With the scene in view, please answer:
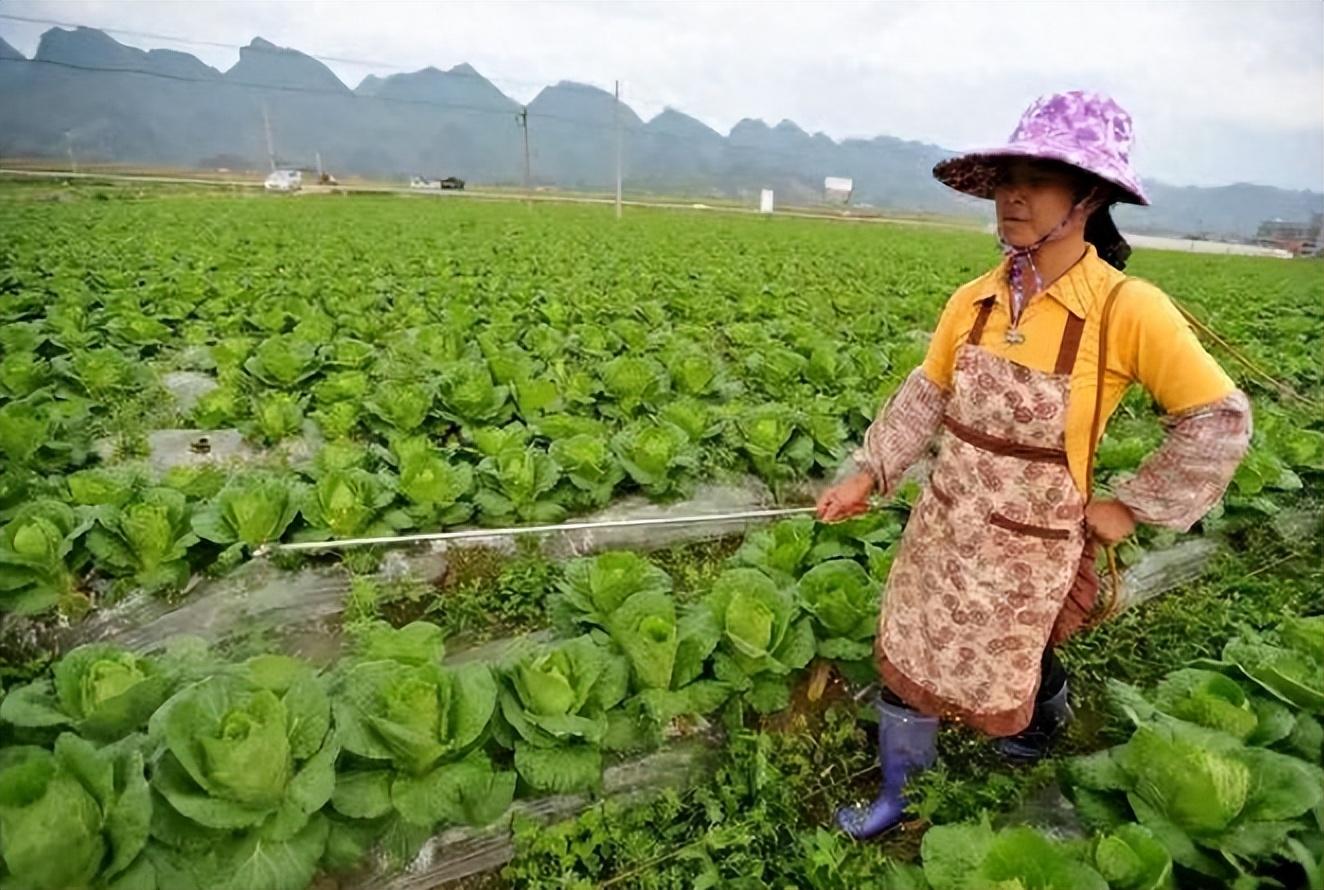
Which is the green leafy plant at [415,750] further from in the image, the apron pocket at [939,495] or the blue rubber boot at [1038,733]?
the blue rubber boot at [1038,733]

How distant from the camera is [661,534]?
3.47m

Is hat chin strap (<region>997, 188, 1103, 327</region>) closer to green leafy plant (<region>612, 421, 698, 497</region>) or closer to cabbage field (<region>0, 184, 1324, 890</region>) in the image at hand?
cabbage field (<region>0, 184, 1324, 890</region>)

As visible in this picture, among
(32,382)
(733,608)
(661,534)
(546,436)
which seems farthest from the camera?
(32,382)

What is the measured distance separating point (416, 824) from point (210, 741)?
48 centimetres

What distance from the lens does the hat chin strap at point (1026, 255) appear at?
1519 millimetres

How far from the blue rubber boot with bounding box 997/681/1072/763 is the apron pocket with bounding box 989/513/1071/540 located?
0.80 metres

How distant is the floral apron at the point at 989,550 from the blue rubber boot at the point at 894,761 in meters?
0.07

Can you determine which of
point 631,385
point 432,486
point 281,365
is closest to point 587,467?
point 432,486

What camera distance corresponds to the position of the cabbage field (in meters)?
1.61

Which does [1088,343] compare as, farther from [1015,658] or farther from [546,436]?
[546,436]

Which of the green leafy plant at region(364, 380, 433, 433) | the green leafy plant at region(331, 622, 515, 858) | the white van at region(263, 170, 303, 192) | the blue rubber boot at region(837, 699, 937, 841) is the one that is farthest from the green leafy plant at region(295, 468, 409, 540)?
the white van at region(263, 170, 303, 192)

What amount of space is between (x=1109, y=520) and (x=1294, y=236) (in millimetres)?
74528

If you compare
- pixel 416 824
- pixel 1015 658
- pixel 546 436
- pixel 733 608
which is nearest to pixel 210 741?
pixel 416 824

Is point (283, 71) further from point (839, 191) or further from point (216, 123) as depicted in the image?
point (839, 191)
